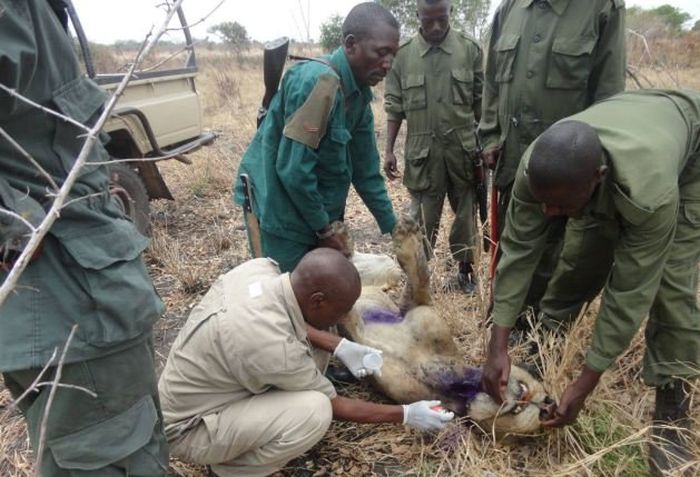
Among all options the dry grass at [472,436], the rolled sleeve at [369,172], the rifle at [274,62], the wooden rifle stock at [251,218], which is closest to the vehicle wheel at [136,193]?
the dry grass at [472,436]

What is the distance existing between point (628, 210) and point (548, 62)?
4.29 feet

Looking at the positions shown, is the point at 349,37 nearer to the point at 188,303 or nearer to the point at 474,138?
the point at 474,138

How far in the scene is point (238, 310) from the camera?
202 cm

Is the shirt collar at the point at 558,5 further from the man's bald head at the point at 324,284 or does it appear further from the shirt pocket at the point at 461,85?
the man's bald head at the point at 324,284

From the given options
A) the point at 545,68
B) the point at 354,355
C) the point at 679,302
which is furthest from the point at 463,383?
the point at 545,68

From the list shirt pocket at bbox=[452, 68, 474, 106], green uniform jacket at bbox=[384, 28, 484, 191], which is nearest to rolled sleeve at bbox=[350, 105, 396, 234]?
green uniform jacket at bbox=[384, 28, 484, 191]

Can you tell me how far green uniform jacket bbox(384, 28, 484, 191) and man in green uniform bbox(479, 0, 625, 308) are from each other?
511 mm

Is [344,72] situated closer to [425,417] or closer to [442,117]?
[442,117]

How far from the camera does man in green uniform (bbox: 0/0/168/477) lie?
4.43 ft

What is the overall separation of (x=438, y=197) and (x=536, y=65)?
126 cm

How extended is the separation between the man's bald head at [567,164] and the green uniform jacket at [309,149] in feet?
3.23

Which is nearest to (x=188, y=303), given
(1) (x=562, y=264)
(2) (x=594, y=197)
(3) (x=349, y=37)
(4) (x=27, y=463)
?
(4) (x=27, y=463)

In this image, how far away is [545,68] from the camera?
2846mm

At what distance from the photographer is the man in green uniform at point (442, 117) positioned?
373cm
